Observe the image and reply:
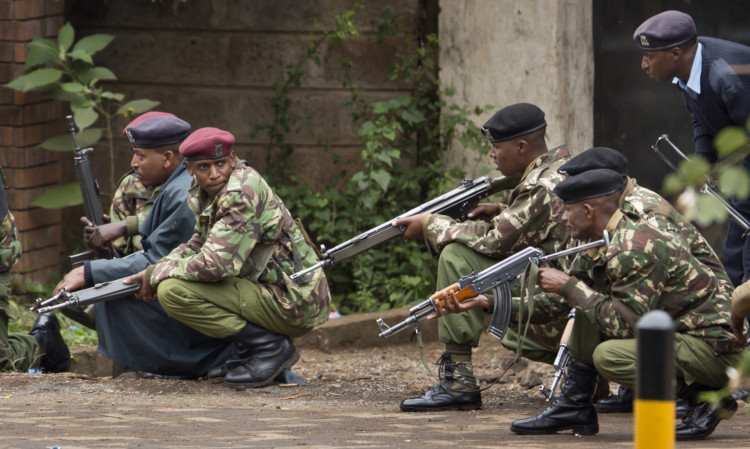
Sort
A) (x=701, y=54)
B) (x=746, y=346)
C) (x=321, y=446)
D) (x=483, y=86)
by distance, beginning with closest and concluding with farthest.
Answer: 1. (x=321, y=446)
2. (x=746, y=346)
3. (x=701, y=54)
4. (x=483, y=86)

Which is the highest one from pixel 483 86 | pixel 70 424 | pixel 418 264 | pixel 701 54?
pixel 701 54

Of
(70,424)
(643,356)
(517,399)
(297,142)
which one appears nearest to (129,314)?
(70,424)

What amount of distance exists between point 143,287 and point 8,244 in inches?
41.1

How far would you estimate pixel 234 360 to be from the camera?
5.64 meters

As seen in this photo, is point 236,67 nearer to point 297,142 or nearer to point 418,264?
point 297,142

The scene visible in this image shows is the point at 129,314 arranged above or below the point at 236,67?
below

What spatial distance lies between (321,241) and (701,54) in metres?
3.54

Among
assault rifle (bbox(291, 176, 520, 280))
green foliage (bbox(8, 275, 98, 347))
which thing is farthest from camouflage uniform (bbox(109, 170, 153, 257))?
green foliage (bbox(8, 275, 98, 347))

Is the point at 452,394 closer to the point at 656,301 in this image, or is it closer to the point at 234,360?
the point at 656,301

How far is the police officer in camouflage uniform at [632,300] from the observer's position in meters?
4.08

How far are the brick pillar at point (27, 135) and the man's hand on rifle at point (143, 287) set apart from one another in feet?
8.64

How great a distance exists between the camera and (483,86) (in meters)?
7.46

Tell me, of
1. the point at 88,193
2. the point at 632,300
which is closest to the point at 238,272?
the point at 88,193

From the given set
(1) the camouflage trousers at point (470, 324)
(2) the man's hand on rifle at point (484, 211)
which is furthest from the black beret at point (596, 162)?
(2) the man's hand on rifle at point (484, 211)
